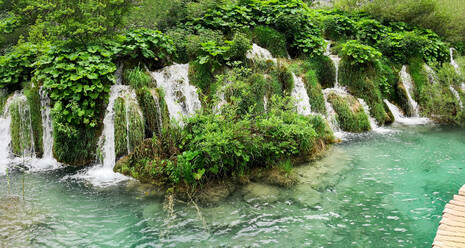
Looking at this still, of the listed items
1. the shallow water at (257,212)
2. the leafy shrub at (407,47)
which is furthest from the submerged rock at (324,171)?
the leafy shrub at (407,47)

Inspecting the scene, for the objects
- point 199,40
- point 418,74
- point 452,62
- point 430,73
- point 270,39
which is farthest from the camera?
point 452,62

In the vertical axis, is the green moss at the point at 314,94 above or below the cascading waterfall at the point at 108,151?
above

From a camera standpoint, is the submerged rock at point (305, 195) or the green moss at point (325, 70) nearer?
the submerged rock at point (305, 195)

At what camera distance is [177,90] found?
8.79 meters

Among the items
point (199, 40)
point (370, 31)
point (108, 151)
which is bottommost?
point (108, 151)

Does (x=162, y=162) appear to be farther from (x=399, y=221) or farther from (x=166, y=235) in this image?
(x=399, y=221)

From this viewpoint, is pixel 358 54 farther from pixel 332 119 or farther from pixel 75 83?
pixel 75 83

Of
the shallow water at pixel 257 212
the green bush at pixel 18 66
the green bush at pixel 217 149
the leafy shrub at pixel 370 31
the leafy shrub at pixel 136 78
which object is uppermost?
the leafy shrub at pixel 370 31

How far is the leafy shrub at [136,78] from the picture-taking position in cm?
816

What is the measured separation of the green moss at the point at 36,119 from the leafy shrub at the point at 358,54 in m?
11.0

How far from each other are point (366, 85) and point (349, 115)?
2108 mm

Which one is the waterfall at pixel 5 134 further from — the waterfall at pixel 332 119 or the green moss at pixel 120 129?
the waterfall at pixel 332 119

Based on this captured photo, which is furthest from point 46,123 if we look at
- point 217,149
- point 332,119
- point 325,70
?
point 325,70

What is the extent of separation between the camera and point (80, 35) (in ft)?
26.6
